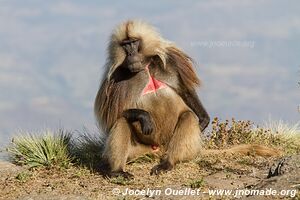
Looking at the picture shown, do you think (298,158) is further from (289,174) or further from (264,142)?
(264,142)

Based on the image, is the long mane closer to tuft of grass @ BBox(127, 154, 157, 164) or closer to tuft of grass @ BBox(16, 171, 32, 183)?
tuft of grass @ BBox(127, 154, 157, 164)

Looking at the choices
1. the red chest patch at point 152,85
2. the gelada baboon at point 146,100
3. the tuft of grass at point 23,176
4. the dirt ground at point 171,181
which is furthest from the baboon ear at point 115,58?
the tuft of grass at point 23,176

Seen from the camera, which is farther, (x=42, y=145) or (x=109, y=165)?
(x=42, y=145)

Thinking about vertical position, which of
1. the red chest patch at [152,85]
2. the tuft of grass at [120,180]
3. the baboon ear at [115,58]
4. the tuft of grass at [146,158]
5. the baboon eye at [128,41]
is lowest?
the tuft of grass at [120,180]

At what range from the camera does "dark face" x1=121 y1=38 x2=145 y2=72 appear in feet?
28.8

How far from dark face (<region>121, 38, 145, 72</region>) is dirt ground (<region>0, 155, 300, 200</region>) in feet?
4.62

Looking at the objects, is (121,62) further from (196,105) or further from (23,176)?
(23,176)

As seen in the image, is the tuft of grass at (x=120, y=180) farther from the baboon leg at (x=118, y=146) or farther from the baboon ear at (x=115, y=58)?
the baboon ear at (x=115, y=58)

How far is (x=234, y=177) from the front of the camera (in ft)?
27.7

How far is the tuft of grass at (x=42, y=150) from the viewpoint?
9734 mm

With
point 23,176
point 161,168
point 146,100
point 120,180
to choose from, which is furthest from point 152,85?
point 23,176

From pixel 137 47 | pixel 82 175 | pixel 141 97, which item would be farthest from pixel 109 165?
pixel 137 47

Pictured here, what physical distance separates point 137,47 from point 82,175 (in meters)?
1.87

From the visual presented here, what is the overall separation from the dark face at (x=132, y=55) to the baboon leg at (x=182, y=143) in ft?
3.13
